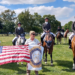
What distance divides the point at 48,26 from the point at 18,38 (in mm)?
2705

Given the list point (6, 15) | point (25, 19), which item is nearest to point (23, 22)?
point (25, 19)

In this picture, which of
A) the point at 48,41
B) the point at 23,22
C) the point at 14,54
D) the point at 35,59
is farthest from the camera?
the point at 23,22

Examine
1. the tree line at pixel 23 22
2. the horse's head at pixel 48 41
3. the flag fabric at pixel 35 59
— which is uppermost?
the tree line at pixel 23 22

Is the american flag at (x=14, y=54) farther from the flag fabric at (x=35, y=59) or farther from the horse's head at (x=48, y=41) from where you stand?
the horse's head at (x=48, y=41)

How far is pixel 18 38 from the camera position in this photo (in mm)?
8180

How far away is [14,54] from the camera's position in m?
5.54

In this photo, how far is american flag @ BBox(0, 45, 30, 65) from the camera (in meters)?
5.43

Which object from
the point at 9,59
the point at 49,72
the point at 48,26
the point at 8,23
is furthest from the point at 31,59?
the point at 8,23

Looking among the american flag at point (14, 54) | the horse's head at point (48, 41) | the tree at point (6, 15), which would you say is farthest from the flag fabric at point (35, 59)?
the tree at point (6, 15)

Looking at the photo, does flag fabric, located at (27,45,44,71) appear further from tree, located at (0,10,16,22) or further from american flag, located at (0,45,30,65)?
tree, located at (0,10,16,22)

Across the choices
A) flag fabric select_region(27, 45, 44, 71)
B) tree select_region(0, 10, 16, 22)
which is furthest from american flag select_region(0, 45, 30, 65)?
tree select_region(0, 10, 16, 22)

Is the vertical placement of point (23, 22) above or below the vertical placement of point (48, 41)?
above

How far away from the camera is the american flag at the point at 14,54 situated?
5.43 metres

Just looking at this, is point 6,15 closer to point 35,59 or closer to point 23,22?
point 23,22
